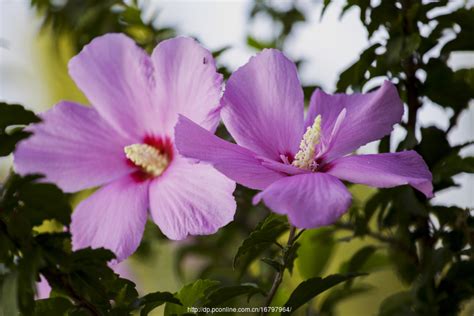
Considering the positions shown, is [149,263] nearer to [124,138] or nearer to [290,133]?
[124,138]

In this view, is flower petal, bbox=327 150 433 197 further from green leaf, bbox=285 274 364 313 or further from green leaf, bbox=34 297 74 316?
green leaf, bbox=34 297 74 316

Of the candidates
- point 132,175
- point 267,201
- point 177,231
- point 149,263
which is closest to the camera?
point 267,201

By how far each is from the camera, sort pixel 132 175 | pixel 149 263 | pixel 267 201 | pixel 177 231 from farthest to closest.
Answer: pixel 149 263
pixel 132 175
pixel 177 231
pixel 267 201

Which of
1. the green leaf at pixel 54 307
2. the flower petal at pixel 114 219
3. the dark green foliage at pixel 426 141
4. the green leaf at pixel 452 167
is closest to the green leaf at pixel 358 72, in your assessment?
the dark green foliage at pixel 426 141

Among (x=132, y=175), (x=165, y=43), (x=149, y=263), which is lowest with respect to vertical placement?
(x=149, y=263)

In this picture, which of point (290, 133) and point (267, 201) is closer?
point (267, 201)

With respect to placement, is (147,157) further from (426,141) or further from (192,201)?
(426,141)

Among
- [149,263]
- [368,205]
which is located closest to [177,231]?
[368,205]
